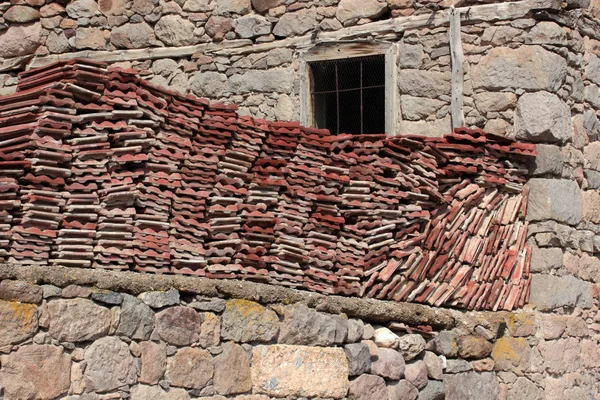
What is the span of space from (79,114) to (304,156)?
5.91ft

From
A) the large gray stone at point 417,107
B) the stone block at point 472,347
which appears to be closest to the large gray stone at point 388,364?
the stone block at point 472,347

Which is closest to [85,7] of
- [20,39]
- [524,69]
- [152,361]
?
[20,39]

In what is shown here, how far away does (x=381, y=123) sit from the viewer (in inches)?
393

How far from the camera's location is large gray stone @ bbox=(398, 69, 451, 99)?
9.48 metres

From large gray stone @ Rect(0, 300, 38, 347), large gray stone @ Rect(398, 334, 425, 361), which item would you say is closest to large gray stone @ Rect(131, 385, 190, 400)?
large gray stone @ Rect(0, 300, 38, 347)

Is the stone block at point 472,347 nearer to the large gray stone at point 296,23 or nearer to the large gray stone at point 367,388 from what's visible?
the large gray stone at point 367,388

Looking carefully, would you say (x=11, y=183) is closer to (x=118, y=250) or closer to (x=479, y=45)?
(x=118, y=250)

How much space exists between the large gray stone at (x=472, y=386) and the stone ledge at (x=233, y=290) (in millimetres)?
408

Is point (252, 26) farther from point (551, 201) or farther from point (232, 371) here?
point (232, 371)

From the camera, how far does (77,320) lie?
20.0 ft

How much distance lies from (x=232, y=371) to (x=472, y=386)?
2.38 metres

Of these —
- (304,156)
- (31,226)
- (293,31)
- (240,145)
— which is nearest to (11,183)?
(31,226)

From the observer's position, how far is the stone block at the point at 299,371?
23.1 feet

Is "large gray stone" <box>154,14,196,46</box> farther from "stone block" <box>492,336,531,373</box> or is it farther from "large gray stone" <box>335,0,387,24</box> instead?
"stone block" <box>492,336,531,373</box>
